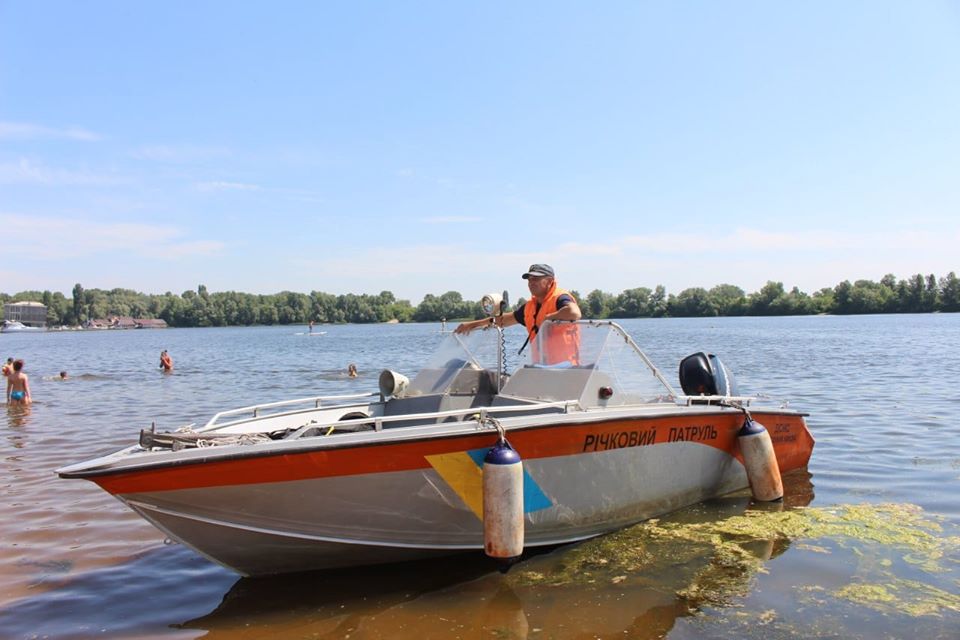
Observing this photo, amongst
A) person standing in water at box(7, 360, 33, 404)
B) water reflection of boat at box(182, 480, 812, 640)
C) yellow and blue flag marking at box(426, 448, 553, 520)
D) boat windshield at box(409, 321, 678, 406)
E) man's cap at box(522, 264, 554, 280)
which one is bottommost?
water reflection of boat at box(182, 480, 812, 640)

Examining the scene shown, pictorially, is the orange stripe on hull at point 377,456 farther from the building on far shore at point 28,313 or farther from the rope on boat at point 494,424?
the building on far shore at point 28,313

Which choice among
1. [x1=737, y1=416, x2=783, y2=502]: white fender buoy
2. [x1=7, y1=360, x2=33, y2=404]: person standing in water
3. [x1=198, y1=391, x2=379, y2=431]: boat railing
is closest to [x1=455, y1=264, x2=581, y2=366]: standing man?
[x1=198, y1=391, x2=379, y2=431]: boat railing

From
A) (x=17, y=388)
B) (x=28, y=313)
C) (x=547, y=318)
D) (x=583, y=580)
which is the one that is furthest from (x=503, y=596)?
(x=28, y=313)

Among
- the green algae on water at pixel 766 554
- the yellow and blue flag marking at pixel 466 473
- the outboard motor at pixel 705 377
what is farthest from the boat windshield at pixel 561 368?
the green algae on water at pixel 766 554

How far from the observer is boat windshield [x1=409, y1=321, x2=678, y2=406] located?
5.42 metres

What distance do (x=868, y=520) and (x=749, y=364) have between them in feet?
57.2

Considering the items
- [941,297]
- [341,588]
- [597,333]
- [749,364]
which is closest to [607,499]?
[597,333]

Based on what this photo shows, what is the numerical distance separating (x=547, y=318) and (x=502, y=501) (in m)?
1.91

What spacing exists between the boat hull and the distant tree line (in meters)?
36.3

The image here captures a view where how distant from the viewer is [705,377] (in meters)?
6.52

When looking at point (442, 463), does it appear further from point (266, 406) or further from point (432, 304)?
point (432, 304)

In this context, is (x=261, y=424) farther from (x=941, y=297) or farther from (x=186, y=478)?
(x=941, y=297)

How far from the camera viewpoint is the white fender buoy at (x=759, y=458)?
20.5ft

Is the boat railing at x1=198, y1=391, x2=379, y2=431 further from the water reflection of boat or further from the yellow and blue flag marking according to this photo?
the yellow and blue flag marking
